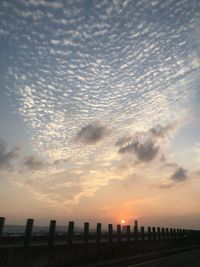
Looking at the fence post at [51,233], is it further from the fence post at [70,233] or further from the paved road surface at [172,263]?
the paved road surface at [172,263]

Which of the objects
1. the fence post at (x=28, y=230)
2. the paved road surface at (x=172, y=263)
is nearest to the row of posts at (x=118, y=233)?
the fence post at (x=28, y=230)

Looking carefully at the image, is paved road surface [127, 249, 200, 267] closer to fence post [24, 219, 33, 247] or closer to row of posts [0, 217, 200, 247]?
row of posts [0, 217, 200, 247]

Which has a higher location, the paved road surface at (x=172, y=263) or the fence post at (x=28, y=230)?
the fence post at (x=28, y=230)

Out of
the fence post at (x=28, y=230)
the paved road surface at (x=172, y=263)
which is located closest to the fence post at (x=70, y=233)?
the fence post at (x=28, y=230)

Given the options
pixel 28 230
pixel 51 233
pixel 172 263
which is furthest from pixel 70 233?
pixel 172 263

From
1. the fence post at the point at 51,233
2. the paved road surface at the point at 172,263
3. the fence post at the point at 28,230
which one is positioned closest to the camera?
the fence post at the point at 28,230

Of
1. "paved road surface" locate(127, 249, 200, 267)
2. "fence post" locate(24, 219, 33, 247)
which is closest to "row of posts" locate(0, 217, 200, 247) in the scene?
"fence post" locate(24, 219, 33, 247)

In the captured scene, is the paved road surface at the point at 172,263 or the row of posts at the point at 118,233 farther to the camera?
the paved road surface at the point at 172,263

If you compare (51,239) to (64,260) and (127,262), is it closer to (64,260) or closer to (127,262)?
(64,260)

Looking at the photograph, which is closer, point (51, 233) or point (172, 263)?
point (51, 233)

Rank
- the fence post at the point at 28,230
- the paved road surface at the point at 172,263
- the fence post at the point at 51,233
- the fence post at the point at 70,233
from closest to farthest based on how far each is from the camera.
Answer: the fence post at the point at 28,230 → the fence post at the point at 51,233 → the fence post at the point at 70,233 → the paved road surface at the point at 172,263

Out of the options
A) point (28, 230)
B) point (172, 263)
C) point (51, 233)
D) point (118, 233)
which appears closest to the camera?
point (28, 230)

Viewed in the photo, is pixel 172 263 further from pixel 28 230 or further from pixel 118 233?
pixel 28 230

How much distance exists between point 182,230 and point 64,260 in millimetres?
33576
